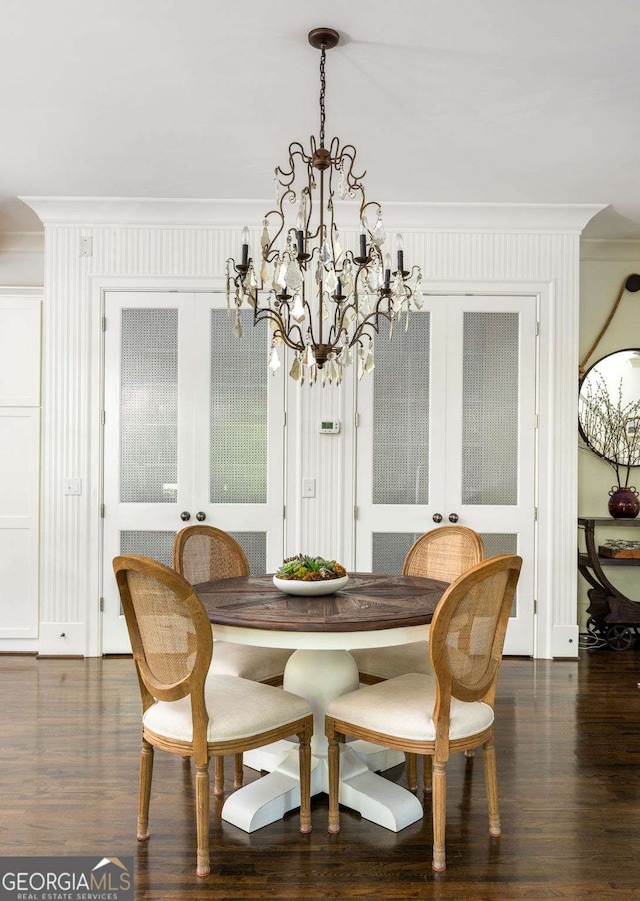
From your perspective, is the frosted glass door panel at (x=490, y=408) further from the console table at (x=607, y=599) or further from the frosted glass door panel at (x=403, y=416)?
the console table at (x=607, y=599)

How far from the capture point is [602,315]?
5016 millimetres

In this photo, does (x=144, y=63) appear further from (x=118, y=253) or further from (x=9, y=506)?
(x=9, y=506)

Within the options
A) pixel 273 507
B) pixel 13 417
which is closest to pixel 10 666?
pixel 13 417

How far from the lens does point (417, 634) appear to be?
235 cm

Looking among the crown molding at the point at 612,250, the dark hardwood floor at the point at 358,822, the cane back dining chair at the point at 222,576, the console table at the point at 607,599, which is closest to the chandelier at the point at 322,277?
the cane back dining chair at the point at 222,576

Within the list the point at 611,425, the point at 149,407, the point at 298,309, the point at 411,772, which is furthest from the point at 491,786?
the point at 611,425

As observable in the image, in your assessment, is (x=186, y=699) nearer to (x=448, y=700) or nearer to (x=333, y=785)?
(x=333, y=785)

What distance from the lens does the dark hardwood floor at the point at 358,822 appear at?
204 cm

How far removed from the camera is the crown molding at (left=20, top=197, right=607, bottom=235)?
432 cm

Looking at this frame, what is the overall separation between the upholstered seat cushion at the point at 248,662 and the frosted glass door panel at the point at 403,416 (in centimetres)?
173

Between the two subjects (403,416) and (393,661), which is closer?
(393,661)

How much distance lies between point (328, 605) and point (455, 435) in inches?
86.1

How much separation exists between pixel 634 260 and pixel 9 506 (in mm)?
4487

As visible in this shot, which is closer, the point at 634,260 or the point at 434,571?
the point at 434,571
